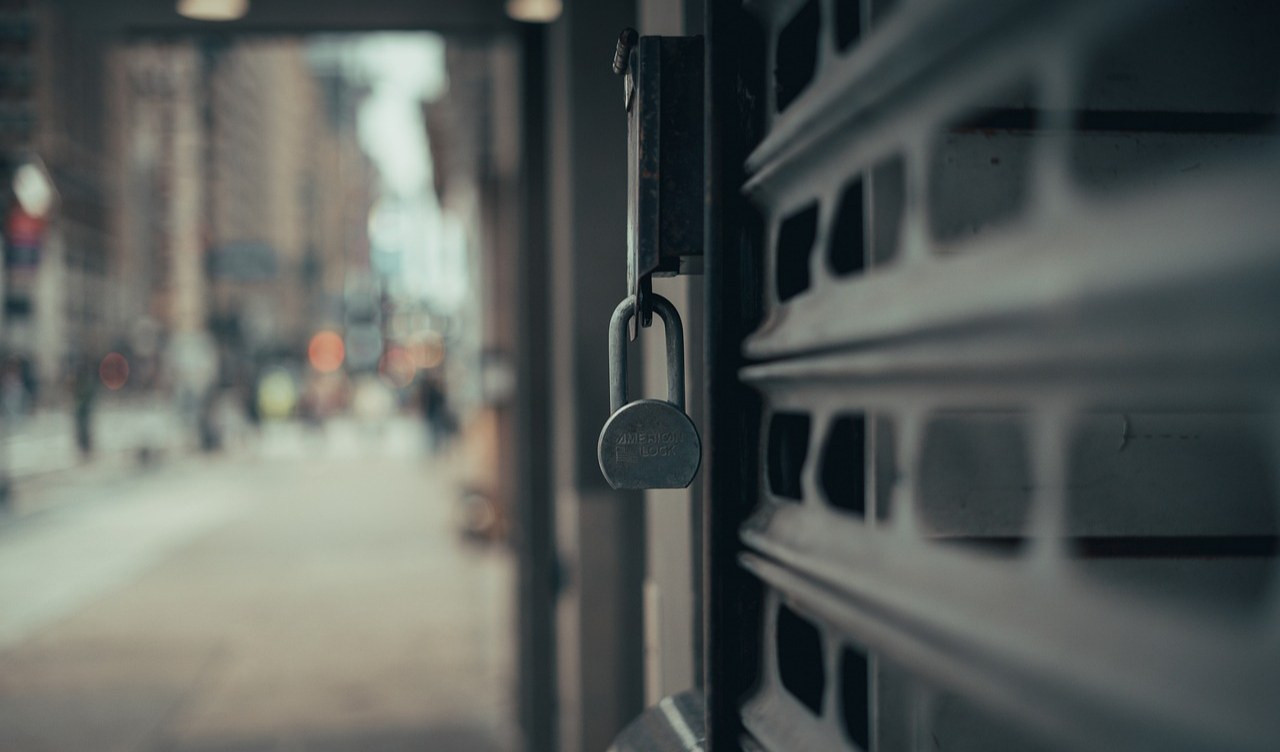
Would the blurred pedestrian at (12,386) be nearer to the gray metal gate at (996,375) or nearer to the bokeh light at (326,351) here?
the bokeh light at (326,351)

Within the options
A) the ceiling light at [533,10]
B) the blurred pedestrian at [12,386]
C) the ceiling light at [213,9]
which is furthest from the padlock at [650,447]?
the blurred pedestrian at [12,386]

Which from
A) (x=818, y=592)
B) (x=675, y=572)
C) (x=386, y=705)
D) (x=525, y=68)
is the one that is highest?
(x=525, y=68)

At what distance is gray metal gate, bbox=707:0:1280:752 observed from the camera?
1.97ft

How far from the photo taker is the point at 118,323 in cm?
8750

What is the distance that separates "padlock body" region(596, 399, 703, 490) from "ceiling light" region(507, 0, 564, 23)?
3.58m

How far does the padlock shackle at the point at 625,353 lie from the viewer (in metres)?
1.43

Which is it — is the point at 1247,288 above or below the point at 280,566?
above

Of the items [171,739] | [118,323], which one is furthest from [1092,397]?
[118,323]

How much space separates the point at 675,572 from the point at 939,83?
1340 mm

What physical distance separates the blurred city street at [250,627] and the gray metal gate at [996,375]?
444 centimetres

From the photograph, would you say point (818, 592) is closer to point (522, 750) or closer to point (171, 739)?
point (522, 750)

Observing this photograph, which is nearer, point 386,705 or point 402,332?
point 386,705

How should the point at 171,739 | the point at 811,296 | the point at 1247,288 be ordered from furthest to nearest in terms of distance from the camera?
1. the point at 171,739
2. the point at 811,296
3. the point at 1247,288

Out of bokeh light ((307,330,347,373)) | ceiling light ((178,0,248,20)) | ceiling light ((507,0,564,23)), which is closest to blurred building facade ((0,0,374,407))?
bokeh light ((307,330,347,373))
